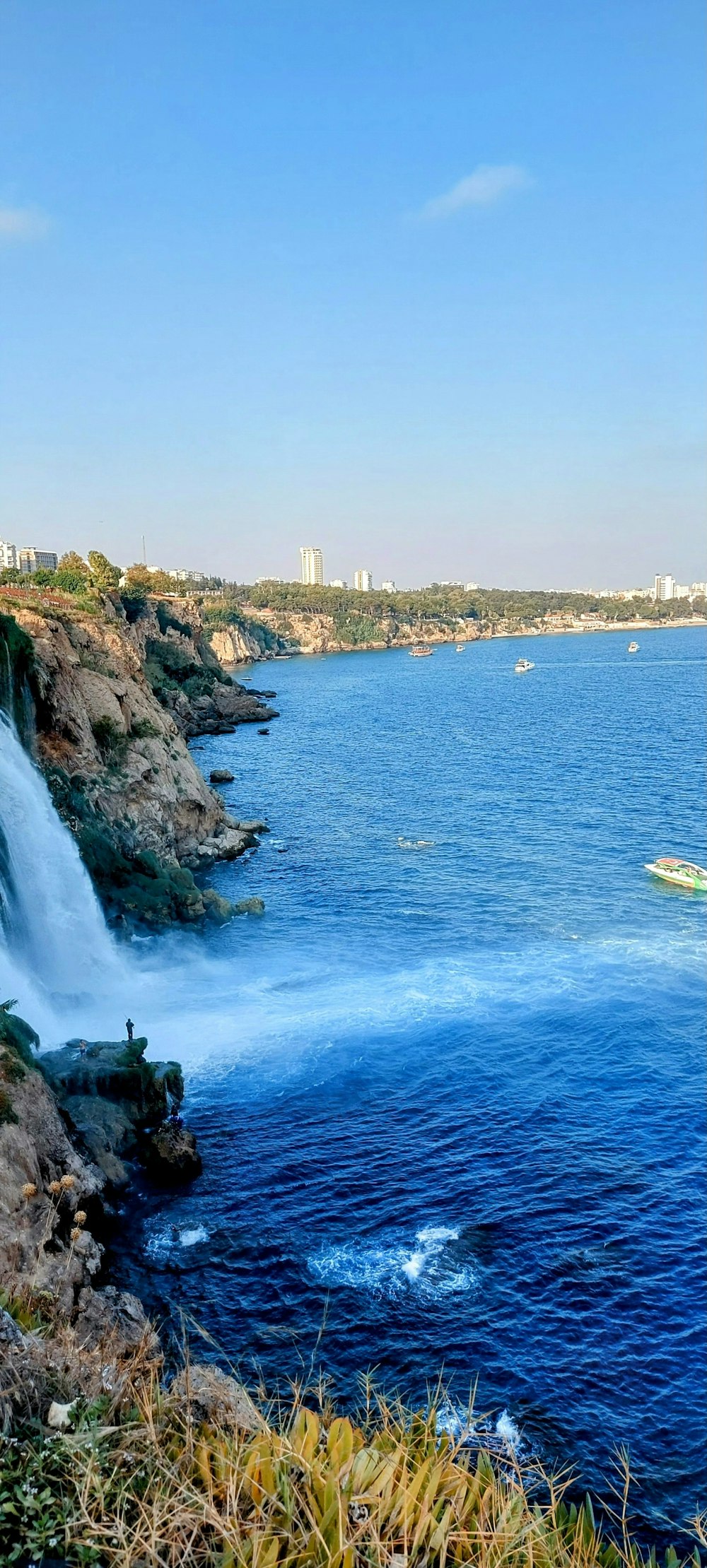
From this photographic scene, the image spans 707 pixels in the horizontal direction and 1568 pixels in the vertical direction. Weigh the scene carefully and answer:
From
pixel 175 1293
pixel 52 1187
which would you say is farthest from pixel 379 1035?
pixel 52 1187

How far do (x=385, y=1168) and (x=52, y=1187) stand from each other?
10.3 m

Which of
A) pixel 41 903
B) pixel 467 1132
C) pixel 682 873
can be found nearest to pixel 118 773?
pixel 41 903

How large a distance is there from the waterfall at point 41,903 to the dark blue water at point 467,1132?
4.06 meters

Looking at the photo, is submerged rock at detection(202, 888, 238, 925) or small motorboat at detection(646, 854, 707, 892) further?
small motorboat at detection(646, 854, 707, 892)

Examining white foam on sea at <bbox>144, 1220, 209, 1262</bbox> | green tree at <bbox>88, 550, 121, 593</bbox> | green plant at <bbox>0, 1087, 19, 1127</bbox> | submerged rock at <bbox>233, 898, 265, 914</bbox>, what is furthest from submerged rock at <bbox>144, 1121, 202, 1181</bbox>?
green tree at <bbox>88, 550, 121, 593</bbox>

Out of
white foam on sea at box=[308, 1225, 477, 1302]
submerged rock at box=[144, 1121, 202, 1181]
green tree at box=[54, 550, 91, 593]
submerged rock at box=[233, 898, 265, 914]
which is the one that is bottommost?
white foam on sea at box=[308, 1225, 477, 1302]

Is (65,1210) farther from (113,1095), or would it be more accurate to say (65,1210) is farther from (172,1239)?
(113,1095)

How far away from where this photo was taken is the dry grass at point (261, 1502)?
730 cm

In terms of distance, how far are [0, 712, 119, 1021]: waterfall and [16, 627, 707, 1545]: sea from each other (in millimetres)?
2397

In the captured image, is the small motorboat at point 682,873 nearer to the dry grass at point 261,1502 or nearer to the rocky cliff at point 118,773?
the rocky cliff at point 118,773

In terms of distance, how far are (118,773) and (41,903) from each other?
47.5 ft

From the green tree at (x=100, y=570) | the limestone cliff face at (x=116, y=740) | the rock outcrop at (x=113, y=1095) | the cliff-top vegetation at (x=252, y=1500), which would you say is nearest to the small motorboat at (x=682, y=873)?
the limestone cliff face at (x=116, y=740)

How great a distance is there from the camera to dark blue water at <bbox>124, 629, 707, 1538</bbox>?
66.3 feet

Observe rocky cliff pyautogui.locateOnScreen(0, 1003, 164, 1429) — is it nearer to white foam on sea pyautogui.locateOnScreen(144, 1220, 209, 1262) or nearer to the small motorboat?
white foam on sea pyautogui.locateOnScreen(144, 1220, 209, 1262)
